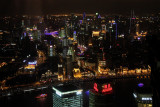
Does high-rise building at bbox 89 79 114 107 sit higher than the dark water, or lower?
higher

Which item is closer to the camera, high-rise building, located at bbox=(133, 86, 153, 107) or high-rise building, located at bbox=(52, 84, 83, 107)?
high-rise building, located at bbox=(52, 84, 83, 107)

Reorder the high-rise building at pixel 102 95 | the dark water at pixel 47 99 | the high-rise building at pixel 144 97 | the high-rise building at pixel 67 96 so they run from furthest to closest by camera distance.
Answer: the dark water at pixel 47 99, the high-rise building at pixel 144 97, the high-rise building at pixel 67 96, the high-rise building at pixel 102 95

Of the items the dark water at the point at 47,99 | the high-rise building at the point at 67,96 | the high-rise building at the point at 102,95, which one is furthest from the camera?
the dark water at the point at 47,99

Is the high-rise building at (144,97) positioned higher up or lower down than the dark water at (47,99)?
higher up

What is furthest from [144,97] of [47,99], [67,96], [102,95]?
[47,99]

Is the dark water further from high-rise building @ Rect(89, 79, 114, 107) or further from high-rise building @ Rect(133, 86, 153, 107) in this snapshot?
high-rise building @ Rect(89, 79, 114, 107)

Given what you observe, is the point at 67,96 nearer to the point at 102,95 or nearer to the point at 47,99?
the point at 102,95

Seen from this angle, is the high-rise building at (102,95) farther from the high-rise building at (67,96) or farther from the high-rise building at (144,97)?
the high-rise building at (144,97)

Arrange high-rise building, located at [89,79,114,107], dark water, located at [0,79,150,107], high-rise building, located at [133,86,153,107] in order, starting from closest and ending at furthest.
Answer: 1. high-rise building, located at [89,79,114,107]
2. high-rise building, located at [133,86,153,107]
3. dark water, located at [0,79,150,107]

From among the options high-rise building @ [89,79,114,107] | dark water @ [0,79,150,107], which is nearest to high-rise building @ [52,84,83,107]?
high-rise building @ [89,79,114,107]

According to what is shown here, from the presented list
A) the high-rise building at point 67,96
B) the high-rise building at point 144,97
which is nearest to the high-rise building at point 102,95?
the high-rise building at point 67,96

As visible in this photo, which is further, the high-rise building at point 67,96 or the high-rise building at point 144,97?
the high-rise building at point 144,97
